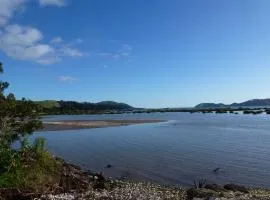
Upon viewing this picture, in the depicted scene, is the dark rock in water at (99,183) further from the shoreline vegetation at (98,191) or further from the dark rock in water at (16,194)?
the dark rock in water at (16,194)

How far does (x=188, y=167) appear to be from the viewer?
29734 millimetres

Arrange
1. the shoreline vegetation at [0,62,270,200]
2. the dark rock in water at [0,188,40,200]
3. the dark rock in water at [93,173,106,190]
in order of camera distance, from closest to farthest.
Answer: the dark rock in water at [0,188,40,200]
the shoreline vegetation at [0,62,270,200]
the dark rock in water at [93,173,106,190]

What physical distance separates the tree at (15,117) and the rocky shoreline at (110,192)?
123 inches

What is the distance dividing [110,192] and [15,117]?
21.9 ft

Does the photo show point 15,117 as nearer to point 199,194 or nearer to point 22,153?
point 22,153

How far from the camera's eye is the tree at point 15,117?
805 inches

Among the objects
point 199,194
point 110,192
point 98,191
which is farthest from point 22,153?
point 199,194

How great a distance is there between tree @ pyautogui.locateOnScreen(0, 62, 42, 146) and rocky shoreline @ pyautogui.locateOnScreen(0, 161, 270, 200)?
3132 mm

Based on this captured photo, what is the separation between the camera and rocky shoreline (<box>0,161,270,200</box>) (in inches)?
656

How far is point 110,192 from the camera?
61.5 feet

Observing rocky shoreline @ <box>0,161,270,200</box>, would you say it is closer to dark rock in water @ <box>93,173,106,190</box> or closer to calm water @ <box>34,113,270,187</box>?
dark rock in water @ <box>93,173,106,190</box>

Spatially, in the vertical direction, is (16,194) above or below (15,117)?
below

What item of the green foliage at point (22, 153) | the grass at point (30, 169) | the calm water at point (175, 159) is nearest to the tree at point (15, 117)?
the green foliage at point (22, 153)

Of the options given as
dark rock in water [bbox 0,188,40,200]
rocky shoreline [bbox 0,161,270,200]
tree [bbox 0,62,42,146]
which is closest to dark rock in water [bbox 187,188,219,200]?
rocky shoreline [bbox 0,161,270,200]
